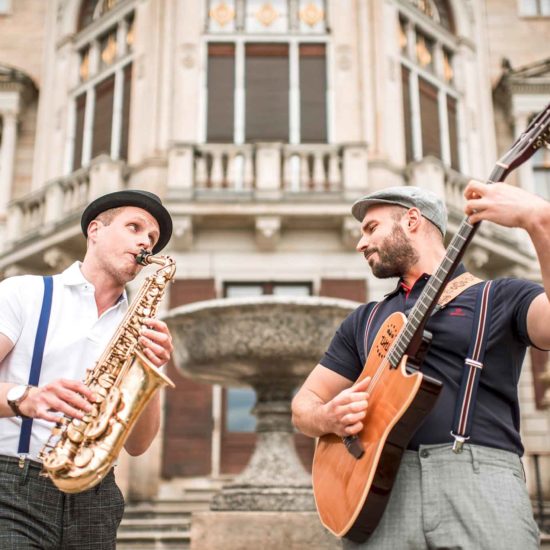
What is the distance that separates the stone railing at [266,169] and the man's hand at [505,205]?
10.2 m

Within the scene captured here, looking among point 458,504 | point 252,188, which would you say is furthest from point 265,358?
point 252,188

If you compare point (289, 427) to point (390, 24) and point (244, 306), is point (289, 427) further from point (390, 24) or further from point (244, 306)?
point (390, 24)

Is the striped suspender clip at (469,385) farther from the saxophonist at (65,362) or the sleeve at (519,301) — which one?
the saxophonist at (65,362)

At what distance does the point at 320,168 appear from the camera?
12648mm

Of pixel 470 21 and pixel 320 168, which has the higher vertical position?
pixel 470 21

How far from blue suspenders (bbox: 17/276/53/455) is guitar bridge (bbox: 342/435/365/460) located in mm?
1081

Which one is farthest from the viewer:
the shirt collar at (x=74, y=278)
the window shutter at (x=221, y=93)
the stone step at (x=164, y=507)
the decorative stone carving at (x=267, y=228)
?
the window shutter at (x=221, y=93)

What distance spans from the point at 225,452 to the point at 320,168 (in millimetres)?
4942

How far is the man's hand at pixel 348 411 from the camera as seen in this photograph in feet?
8.12

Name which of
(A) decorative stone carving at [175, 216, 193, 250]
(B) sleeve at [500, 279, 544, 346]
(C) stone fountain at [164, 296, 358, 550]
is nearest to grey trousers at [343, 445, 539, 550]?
(B) sleeve at [500, 279, 544, 346]

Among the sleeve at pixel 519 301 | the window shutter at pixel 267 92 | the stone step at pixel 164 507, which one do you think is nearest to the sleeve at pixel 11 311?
the sleeve at pixel 519 301

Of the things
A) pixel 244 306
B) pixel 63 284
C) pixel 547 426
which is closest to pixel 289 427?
pixel 244 306

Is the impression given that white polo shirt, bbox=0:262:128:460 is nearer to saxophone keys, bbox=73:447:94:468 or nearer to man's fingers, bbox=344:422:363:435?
saxophone keys, bbox=73:447:94:468

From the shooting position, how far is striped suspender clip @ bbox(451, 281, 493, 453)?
2.34 metres
